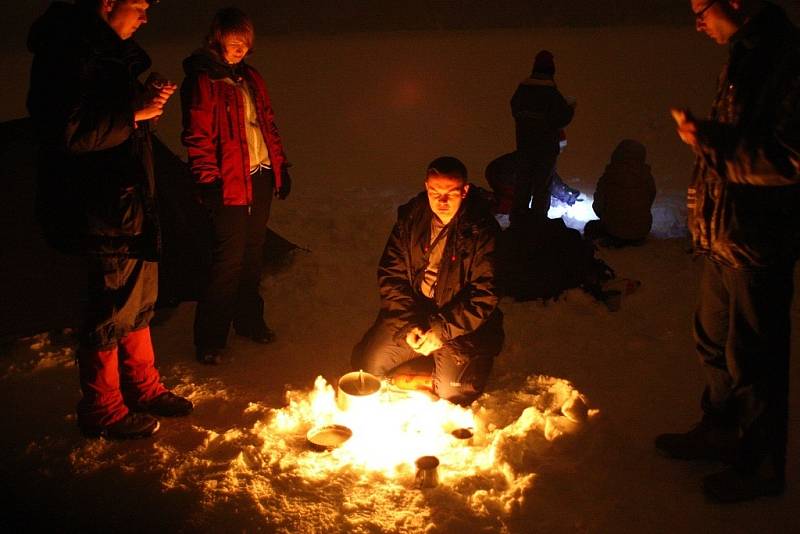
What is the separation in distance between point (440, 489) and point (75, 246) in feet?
6.80

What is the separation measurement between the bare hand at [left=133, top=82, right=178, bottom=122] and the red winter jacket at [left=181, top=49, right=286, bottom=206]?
763mm

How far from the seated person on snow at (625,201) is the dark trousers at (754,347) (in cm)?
343

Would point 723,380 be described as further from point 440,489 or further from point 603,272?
point 603,272

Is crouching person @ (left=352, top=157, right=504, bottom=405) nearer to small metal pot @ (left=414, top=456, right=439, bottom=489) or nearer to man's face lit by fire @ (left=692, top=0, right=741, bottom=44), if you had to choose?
small metal pot @ (left=414, top=456, right=439, bottom=489)

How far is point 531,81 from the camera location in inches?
273

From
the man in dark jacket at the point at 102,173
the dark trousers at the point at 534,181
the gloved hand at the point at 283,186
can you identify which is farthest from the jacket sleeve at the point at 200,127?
the dark trousers at the point at 534,181

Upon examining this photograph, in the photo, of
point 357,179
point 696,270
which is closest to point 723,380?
point 696,270

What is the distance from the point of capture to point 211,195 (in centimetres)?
417

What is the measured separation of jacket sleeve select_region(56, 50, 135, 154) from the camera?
297 cm

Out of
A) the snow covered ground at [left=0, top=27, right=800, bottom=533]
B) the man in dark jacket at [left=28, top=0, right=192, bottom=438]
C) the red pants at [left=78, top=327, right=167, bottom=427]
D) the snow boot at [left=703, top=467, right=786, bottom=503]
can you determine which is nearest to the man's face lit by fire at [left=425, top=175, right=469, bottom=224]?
the snow covered ground at [left=0, top=27, right=800, bottom=533]

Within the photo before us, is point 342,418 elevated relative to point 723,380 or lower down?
lower down

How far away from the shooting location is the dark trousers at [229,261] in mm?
4297

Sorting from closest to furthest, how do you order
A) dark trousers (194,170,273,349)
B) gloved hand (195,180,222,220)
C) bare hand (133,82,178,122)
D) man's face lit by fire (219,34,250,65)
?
bare hand (133,82,178,122)
man's face lit by fire (219,34,250,65)
gloved hand (195,180,222,220)
dark trousers (194,170,273,349)

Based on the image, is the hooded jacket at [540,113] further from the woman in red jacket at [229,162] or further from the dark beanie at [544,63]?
the woman in red jacket at [229,162]
